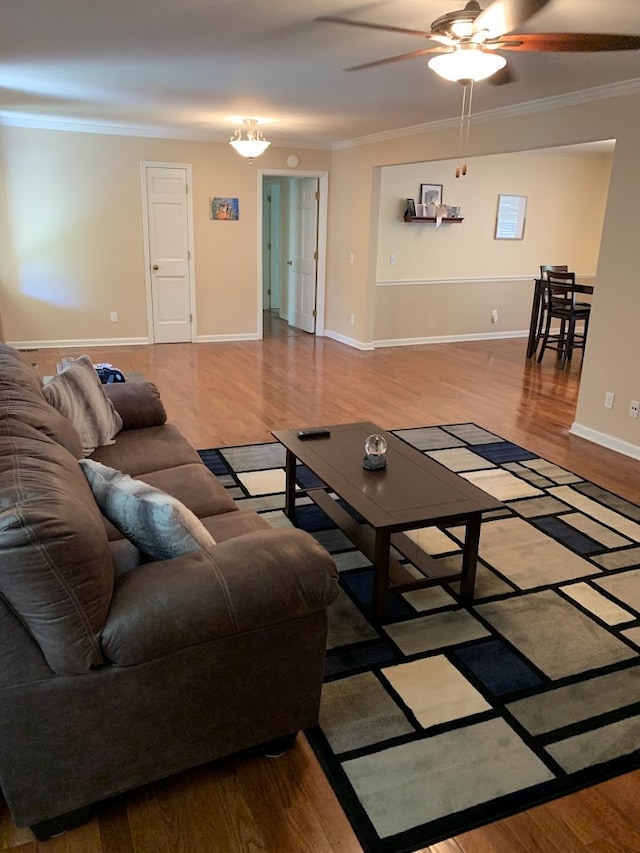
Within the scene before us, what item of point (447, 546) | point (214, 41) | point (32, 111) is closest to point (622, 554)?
point (447, 546)

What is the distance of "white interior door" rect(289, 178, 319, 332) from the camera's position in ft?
27.8

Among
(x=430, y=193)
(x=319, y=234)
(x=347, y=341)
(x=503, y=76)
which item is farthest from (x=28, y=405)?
(x=430, y=193)

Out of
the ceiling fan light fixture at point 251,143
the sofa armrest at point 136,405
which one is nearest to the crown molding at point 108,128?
the ceiling fan light fixture at point 251,143

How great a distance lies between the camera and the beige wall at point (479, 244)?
313 inches

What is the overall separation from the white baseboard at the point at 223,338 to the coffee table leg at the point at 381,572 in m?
6.06

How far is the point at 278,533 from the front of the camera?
1788 millimetres

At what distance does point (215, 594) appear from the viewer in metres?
1.55

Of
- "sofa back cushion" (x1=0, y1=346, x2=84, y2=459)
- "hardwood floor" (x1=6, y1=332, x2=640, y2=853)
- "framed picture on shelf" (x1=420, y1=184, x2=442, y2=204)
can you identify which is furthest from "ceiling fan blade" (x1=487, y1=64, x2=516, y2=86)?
"framed picture on shelf" (x1=420, y1=184, x2=442, y2=204)

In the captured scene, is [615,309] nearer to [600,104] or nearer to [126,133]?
A: [600,104]

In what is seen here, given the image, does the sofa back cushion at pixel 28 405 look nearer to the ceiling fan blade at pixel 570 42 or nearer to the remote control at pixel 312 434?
the remote control at pixel 312 434

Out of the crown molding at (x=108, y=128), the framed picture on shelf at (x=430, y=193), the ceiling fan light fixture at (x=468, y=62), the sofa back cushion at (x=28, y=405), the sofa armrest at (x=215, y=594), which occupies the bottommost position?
the sofa armrest at (x=215, y=594)

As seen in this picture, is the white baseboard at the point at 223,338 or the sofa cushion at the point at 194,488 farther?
the white baseboard at the point at 223,338

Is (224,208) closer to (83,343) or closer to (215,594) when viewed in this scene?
(83,343)

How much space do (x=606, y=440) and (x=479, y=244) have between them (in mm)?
4631
